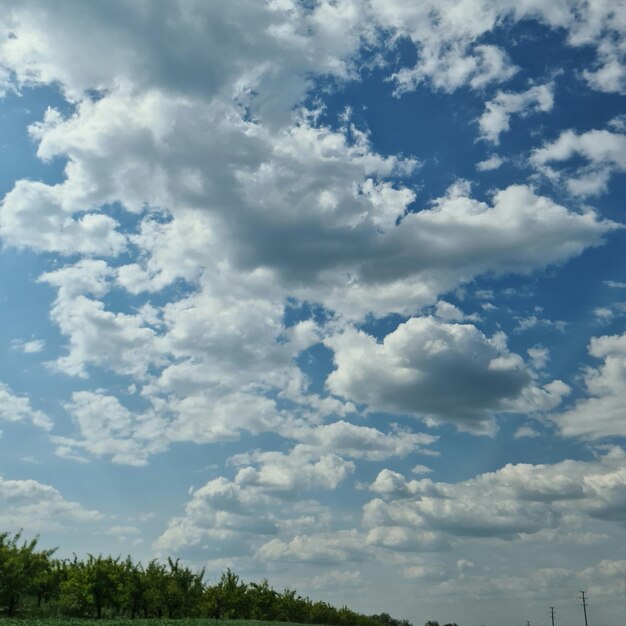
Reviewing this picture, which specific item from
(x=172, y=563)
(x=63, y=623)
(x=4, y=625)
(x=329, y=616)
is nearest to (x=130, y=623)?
(x=63, y=623)

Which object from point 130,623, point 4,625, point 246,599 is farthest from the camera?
point 246,599

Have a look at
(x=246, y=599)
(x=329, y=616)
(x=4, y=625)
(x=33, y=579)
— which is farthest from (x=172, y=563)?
(x=329, y=616)

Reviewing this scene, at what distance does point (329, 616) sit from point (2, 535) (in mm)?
65734

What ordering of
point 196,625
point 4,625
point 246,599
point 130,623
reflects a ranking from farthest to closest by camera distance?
point 246,599, point 196,625, point 130,623, point 4,625

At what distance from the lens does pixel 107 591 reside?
64.9 m

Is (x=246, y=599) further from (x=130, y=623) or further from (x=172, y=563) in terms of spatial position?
(x=130, y=623)

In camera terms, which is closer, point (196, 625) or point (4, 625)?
point (4, 625)

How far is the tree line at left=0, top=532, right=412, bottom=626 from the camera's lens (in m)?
58.4

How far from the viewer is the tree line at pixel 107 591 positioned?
5844cm

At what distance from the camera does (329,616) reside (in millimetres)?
113125

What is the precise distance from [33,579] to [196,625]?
1451 cm

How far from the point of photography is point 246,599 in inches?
3327

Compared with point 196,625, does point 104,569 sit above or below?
above

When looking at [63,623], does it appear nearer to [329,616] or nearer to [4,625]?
[4,625]
